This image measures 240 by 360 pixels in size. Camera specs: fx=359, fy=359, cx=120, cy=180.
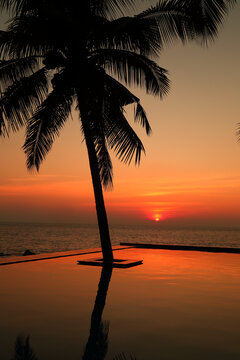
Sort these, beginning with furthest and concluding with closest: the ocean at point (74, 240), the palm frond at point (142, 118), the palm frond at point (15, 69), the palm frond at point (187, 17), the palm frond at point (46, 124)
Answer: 1. the ocean at point (74, 240)
2. the palm frond at point (142, 118)
3. the palm frond at point (15, 69)
4. the palm frond at point (46, 124)
5. the palm frond at point (187, 17)

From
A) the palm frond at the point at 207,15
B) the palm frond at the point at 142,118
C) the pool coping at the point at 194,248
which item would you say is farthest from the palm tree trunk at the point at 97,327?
the pool coping at the point at 194,248

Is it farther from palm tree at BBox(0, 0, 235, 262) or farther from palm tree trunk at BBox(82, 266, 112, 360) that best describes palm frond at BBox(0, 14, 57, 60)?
palm tree trunk at BBox(82, 266, 112, 360)

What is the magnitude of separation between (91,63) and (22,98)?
212 cm

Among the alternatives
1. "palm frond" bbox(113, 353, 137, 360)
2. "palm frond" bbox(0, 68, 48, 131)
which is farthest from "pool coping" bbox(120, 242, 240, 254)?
"palm frond" bbox(113, 353, 137, 360)

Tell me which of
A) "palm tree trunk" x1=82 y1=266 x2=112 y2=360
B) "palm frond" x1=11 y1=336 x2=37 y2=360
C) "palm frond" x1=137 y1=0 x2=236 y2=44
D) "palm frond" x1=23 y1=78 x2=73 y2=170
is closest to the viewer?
"palm frond" x1=11 y1=336 x2=37 y2=360

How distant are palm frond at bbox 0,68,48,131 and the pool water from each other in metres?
4.03

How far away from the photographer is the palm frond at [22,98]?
375 inches

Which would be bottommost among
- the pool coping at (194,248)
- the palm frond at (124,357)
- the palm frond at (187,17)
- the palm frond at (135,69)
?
the palm frond at (124,357)

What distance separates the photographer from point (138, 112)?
1072cm

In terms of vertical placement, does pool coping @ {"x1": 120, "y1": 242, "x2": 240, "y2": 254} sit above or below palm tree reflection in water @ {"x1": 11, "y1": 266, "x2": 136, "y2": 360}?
above

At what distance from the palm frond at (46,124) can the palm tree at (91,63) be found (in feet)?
0.09

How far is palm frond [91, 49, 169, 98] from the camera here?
30.6 ft

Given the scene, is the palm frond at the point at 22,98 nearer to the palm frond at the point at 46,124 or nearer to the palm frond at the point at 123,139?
the palm frond at the point at 46,124

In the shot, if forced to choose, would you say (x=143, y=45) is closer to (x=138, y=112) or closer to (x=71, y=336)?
(x=138, y=112)
